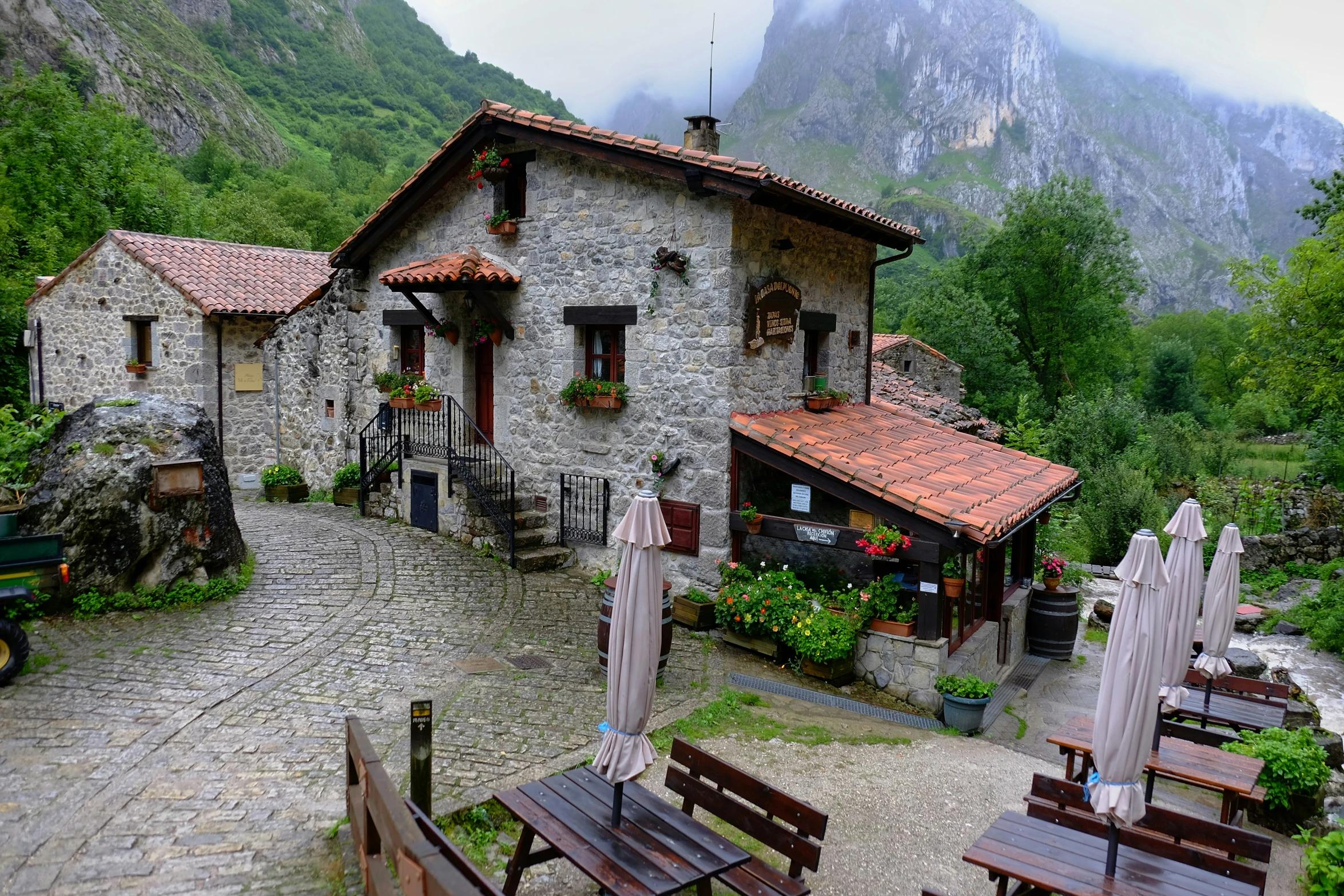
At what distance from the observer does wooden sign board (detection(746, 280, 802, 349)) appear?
1000cm

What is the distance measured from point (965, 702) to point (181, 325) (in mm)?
15138

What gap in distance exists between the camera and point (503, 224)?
37.8ft

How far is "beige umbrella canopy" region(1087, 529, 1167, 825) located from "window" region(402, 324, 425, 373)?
1120cm

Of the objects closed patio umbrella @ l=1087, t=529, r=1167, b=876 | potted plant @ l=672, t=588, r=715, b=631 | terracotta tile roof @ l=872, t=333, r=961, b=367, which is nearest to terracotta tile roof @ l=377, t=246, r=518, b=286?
potted plant @ l=672, t=588, r=715, b=631

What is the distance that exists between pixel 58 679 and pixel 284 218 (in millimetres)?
33246

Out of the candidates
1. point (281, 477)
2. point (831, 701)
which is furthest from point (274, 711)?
point (281, 477)

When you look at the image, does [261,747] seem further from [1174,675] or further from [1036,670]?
[1036,670]

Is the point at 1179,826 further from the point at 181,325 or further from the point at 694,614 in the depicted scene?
the point at 181,325

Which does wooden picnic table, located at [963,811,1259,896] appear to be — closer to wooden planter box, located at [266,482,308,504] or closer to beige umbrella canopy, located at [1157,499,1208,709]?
beige umbrella canopy, located at [1157,499,1208,709]

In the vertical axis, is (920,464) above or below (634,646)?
above

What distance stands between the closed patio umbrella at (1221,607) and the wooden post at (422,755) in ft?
20.7

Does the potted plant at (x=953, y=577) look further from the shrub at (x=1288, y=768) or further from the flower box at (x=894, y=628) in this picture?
the shrub at (x=1288, y=768)

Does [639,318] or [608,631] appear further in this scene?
[639,318]

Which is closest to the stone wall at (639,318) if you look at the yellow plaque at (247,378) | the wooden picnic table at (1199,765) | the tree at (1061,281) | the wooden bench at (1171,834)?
the yellow plaque at (247,378)
